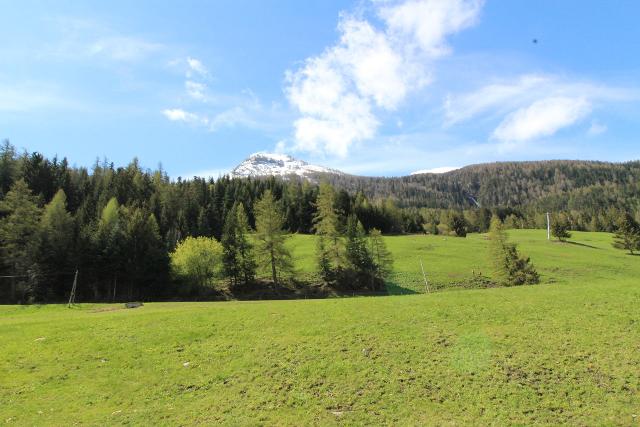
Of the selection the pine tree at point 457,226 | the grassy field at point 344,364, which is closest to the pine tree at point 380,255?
the grassy field at point 344,364

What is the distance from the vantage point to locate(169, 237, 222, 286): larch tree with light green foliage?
66562 mm

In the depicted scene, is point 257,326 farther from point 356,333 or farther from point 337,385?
point 337,385

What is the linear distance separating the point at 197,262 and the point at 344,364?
177 ft

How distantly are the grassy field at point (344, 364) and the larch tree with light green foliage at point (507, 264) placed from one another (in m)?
28.1

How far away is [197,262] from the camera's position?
6688 centimetres

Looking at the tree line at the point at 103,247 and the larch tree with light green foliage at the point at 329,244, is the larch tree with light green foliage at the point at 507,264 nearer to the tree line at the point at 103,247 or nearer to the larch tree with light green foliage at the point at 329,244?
the tree line at the point at 103,247

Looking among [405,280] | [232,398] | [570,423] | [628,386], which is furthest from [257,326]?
[405,280]

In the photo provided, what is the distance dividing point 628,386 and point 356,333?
11760mm

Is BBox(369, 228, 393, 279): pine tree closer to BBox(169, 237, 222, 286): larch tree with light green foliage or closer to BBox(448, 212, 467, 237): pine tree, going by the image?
BBox(169, 237, 222, 286): larch tree with light green foliage

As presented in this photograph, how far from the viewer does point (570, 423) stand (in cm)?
1270

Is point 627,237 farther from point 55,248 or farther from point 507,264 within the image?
point 55,248

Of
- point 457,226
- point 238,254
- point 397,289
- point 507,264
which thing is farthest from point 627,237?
point 238,254

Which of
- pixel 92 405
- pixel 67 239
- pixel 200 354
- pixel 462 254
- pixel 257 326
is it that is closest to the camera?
pixel 92 405

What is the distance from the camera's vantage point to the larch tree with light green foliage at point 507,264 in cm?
5506
